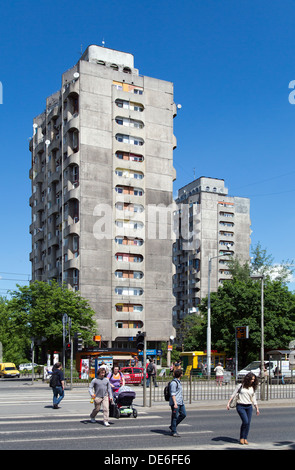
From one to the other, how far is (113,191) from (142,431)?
182 feet

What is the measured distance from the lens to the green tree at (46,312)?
55.2 meters

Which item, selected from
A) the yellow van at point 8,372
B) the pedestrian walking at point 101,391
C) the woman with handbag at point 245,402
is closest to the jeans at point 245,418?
the woman with handbag at point 245,402

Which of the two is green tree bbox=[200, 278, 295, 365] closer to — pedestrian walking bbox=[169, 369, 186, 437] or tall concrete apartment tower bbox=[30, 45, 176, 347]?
tall concrete apartment tower bbox=[30, 45, 176, 347]

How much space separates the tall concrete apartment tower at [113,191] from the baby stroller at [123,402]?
47.7 metres

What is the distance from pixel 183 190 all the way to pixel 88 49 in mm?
56217

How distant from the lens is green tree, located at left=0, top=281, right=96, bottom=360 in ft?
181

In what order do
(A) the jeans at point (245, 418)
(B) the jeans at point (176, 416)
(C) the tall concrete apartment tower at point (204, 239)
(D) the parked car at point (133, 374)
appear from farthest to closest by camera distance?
(C) the tall concrete apartment tower at point (204, 239), (D) the parked car at point (133, 374), (B) the jeans at point (176, 416), (A) the jeans at point (245, 418)

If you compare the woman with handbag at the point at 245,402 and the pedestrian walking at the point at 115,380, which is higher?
the woman with handbag at the point at 245,402

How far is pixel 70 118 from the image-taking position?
7044cm

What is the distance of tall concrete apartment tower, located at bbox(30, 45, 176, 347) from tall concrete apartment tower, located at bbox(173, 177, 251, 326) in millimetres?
37450

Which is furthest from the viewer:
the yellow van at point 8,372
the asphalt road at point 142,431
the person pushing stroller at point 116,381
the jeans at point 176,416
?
the yellow van at point 8,372

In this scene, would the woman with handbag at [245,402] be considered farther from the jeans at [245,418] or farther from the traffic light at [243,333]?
the traffic light at [243,333]

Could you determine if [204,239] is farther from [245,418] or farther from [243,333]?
[245,418]
